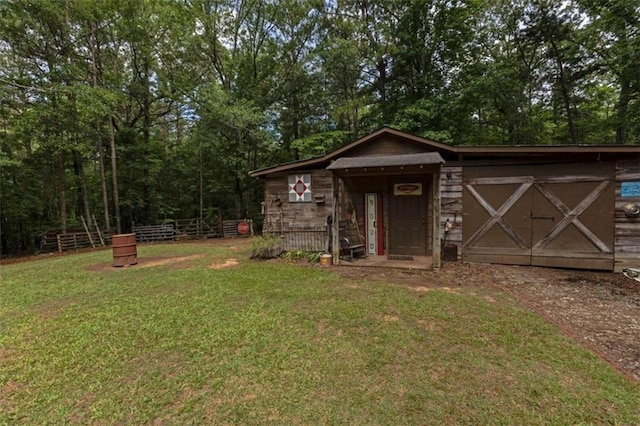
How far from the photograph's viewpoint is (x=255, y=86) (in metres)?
16.7

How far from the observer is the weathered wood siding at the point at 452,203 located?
696cm

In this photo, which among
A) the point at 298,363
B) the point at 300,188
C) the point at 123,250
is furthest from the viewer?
the point at 300,188

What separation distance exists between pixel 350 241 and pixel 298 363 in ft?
16.5

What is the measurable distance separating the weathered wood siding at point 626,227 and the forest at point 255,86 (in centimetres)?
700

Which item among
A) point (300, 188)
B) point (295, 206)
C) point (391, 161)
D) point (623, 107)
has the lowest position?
point (295, 206)

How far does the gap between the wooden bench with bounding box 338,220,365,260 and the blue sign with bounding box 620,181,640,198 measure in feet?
18.7

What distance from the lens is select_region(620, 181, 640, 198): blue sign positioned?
568 cm

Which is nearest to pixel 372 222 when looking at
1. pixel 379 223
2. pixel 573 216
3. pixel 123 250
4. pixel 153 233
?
pixel 379 223

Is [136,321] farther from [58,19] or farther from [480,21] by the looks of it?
[480,21]

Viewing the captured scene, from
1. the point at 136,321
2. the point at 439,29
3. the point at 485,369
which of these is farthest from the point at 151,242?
the point at 439,29

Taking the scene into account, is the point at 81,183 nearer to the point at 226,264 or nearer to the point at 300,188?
the point at 226,264

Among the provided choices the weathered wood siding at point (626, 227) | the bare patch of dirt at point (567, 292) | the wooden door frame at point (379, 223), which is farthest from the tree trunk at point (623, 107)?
the wooden door frame at point (379, 223)

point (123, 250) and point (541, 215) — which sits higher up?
point (541, 215)

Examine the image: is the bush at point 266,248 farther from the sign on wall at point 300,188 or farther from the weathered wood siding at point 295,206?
the sign on wall at point 300,188
